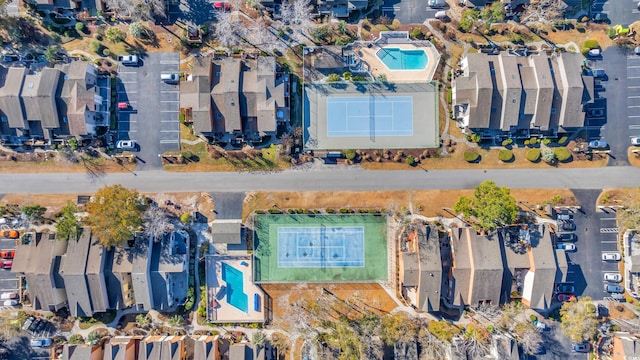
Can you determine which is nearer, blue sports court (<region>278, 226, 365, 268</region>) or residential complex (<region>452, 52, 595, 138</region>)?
residential complex (<region>452, 52, 595, 138</region>)

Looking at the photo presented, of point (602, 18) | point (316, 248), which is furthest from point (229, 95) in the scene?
point (602, 18)

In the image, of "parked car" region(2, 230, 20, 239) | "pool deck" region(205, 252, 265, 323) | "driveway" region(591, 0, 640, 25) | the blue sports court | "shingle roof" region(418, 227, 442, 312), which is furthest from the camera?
"driveway" region(591, 0, 640, 25)

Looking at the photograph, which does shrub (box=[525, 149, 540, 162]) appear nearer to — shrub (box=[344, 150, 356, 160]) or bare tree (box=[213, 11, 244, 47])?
shrub (box=[344, 150, 356, 160])

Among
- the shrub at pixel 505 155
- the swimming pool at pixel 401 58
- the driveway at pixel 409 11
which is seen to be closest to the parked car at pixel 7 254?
the swimming pool at pixel 401 58

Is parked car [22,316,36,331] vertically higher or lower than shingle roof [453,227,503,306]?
lower

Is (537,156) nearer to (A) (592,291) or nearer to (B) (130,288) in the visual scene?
(A) (592,291)

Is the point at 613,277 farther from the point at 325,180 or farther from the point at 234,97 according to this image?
the point at 234,97

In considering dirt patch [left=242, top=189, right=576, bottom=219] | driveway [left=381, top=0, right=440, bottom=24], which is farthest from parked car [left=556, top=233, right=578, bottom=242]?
driveway [left=381, top=0, right=440, bottom=24]
